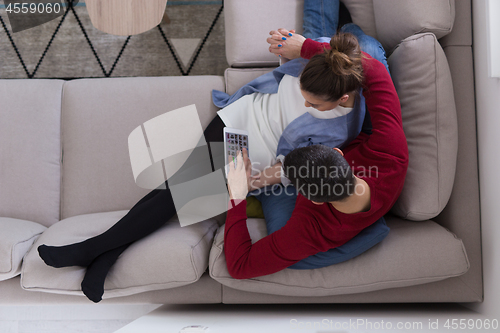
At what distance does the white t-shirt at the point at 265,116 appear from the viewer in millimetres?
1316

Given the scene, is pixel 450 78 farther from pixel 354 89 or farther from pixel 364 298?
pixel 364 298

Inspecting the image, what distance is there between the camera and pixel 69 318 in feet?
5.32

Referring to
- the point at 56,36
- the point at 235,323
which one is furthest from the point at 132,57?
the point at 235,323

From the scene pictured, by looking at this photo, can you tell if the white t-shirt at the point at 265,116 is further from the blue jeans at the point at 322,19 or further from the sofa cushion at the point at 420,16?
the sofa cushion at the point at 420,16

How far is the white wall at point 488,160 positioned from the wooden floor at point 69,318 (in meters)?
1.41

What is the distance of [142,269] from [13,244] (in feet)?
1.65

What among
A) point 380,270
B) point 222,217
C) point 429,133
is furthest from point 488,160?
point 222,217

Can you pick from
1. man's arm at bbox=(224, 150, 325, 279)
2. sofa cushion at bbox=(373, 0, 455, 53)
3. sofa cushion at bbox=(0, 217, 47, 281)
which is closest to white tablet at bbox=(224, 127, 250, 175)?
man's arm at bbox=(224, 150, 325, 279)

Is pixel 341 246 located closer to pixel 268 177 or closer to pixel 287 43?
pixel 268 177

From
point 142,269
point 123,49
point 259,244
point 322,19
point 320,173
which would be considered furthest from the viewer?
point 123,49

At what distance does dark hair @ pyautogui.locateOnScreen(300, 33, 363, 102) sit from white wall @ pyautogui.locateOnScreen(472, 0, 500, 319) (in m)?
0.55

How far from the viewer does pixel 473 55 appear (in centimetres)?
136

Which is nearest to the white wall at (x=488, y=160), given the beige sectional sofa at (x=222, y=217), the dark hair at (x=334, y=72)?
the beige sectional sofa at (x=222, y=217)

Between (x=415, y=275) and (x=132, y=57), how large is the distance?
1.77 m
